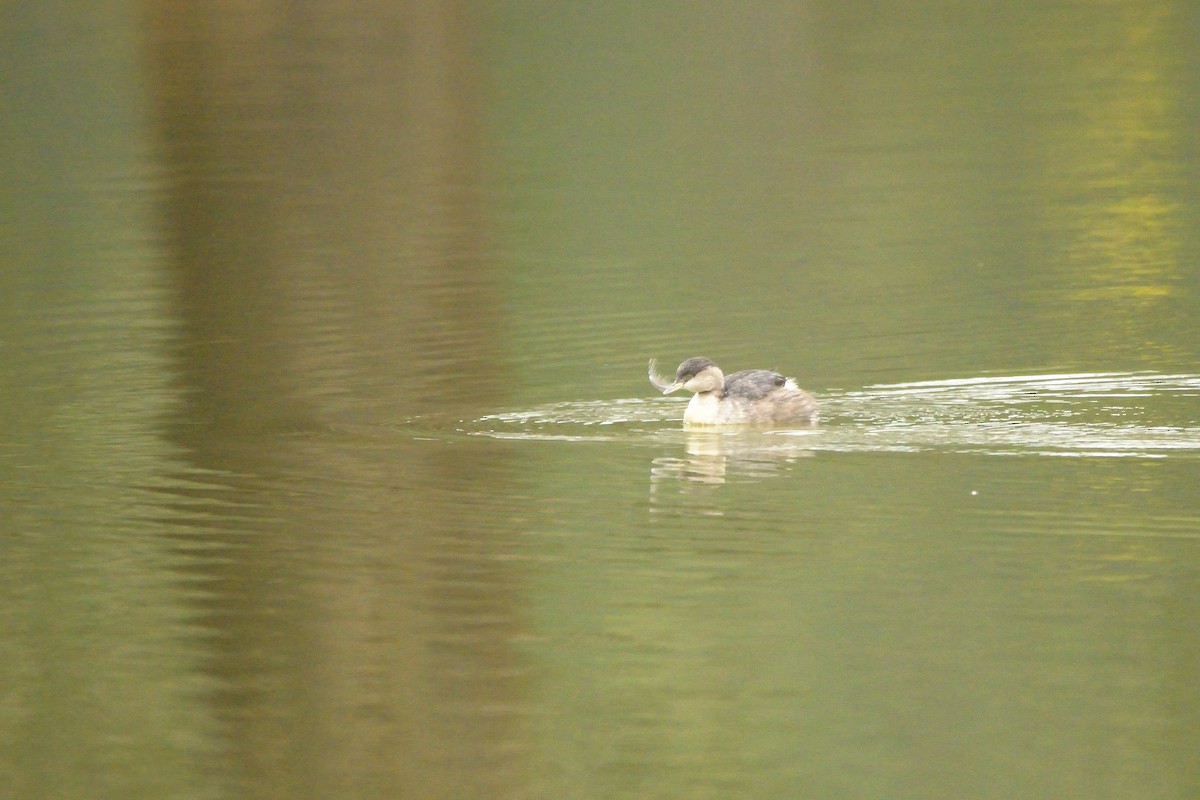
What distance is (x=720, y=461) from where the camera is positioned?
11078 mm

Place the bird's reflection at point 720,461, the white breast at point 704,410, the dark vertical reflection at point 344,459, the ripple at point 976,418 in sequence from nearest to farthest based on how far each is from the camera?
the dark vertical reflection at point 344,459
the bird's reflection at point 720,461
the ripple at point 976,418
the white breast at point 704,410

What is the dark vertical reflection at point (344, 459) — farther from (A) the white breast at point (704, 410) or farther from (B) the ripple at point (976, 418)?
(A) the white breast at point (704, 410)

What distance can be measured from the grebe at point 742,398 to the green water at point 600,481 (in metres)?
0.18

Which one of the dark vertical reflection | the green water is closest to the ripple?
the green water

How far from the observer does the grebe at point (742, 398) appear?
38.6 feet

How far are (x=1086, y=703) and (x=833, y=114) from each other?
24226 millimetres

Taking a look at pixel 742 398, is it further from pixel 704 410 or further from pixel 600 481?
pixel 600 481

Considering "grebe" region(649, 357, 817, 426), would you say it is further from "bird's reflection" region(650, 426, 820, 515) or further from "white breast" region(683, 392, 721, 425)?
"bird's reflection" region(650, 426, 820, 515)

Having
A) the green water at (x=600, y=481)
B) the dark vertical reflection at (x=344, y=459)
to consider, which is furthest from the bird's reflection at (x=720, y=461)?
the dark vertical reflection at (x=344, y=459)

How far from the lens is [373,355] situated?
1445 centimetres

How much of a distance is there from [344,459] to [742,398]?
211cm

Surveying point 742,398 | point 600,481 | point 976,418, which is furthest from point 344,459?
point 976,418

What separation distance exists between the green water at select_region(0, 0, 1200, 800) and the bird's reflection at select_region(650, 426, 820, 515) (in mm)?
34

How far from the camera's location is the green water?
23.7ft
